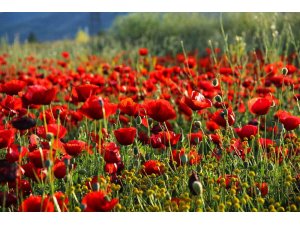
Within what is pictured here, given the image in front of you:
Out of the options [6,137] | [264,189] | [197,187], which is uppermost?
[6,137]

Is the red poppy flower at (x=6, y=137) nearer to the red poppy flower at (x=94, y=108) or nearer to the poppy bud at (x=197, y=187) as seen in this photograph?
the red poppy flower at (x=94, y=108)

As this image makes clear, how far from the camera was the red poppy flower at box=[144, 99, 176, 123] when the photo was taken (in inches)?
69.5

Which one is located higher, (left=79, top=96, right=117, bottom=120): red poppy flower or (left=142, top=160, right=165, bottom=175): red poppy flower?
(left=79, top=96, right=117, bottom=120): red poppy flower

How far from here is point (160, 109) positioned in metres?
1.77

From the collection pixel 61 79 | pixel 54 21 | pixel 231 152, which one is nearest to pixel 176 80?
pixel 61 79

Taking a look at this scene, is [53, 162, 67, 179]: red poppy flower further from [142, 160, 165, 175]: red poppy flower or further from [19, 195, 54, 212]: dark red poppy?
[142, 160, 165, 175]: red poppy flower

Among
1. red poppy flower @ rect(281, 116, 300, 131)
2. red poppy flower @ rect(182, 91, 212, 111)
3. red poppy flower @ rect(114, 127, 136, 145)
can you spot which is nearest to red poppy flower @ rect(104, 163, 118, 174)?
red poppy flower @ rect(114, 127, 136, 145)

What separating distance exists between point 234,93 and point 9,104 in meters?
1.75

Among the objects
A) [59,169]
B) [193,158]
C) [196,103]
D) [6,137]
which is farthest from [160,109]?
[6,137]

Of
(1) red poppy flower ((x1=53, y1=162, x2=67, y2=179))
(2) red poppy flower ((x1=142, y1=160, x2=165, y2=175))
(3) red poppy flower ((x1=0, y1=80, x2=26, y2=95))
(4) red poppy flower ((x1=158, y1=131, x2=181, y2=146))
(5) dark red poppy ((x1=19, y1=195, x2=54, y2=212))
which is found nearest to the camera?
(5) dark red poppy ((x1=19, y1=195, x2=54, y2=212))

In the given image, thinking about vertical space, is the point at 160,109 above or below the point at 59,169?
above

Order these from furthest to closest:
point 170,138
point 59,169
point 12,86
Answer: point 12,86
point 170,138
point 59,169

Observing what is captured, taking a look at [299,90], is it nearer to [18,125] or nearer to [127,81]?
[127,81]

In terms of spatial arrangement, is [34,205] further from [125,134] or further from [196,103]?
[196,103]
